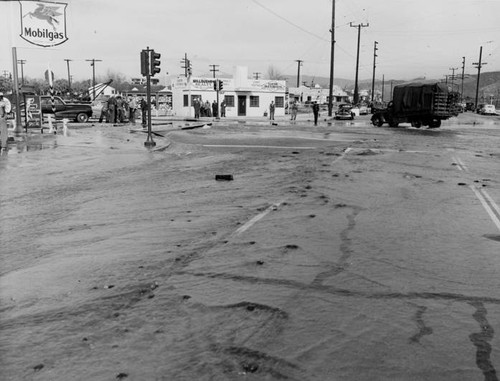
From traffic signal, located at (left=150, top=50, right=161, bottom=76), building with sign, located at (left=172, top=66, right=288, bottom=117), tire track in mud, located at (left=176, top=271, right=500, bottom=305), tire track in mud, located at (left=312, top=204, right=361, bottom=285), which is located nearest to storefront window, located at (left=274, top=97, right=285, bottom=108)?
building with sign, located at (left=172, top=66, right=288, bottom=117)

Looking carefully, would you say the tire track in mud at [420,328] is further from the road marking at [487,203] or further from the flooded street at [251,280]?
the road marking at [487,203]

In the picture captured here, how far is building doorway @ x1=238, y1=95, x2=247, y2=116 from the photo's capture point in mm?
65062

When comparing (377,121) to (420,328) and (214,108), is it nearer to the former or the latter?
(214,108)

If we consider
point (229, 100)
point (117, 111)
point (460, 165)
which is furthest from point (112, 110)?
point (460, 165)

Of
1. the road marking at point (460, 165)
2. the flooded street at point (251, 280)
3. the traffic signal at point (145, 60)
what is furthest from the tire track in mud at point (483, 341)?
the traffic signal at point (145, 60)

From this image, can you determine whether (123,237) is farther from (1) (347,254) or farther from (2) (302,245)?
(1) (347,254)

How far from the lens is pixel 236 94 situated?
64.5 metres

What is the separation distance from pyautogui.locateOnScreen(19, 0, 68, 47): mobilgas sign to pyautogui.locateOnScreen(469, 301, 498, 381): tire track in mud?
24.2m

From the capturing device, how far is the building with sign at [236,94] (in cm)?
6141

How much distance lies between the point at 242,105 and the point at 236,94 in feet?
5.27

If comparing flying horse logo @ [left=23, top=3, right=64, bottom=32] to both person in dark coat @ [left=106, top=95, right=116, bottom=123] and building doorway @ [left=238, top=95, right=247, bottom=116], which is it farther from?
building doorway @ [left=238, top=95, right=247, bottom=116]

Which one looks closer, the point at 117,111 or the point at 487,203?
the point at 487,203

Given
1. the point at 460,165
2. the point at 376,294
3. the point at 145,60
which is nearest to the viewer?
the point at 376,294

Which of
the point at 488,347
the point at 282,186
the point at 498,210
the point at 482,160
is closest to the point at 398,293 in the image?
the point at 488,347
